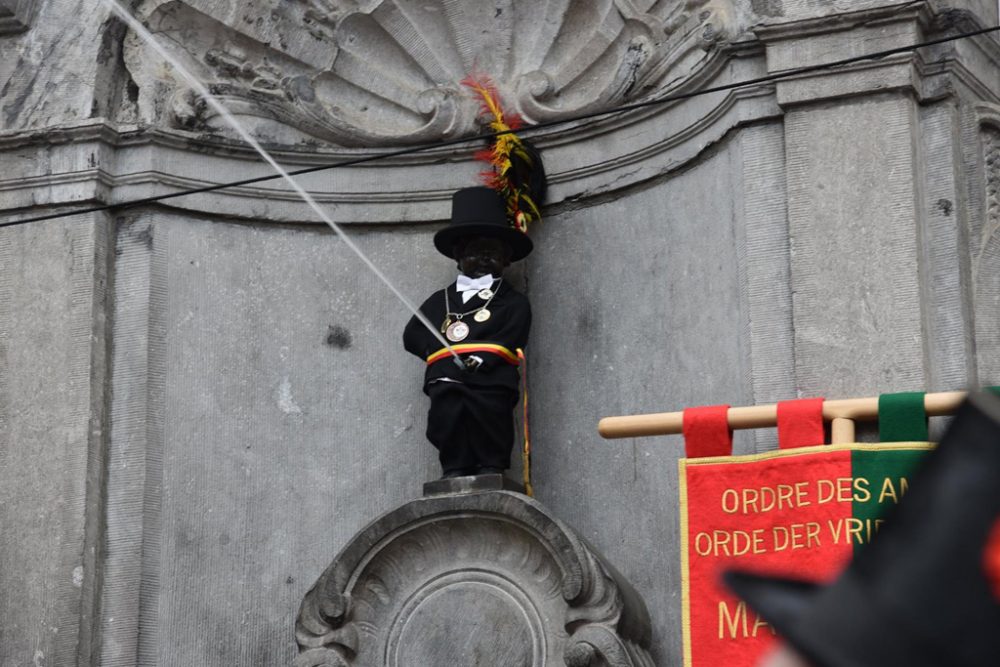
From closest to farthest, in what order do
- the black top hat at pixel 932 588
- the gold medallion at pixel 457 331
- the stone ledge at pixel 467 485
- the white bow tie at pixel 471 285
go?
1. the black top hat at pixel 932 588
2. the stone ledge at pixel 467 485
3. the gold medallion at pixel 457 331
4. the white bow tie at pixel 471 285

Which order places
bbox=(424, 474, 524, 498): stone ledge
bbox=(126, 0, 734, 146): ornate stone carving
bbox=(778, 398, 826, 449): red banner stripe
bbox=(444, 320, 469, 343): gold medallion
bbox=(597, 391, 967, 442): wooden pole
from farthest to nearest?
bbox=(126, 0, 734, 146): ornate stone carving < bbox=(444, 320, 469, 343): gold medallion < bbox=(424, 474, 524, 498): stone ledge < bbox=(778, 398, 826, 449): red banner stripe < bbox=(597, 391, 967, 442): wooden pole

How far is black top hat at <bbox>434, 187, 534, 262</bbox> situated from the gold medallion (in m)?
0.34

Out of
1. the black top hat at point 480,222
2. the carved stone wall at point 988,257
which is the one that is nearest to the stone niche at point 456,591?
the black top hat at point 480,222

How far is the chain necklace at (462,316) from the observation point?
5891 mm

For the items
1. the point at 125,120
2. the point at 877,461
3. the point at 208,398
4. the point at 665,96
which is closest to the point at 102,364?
the point at 208,398

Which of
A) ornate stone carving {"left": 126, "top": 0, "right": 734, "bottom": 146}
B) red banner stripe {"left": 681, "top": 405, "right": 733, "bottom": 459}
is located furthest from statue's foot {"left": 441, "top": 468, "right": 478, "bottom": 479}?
ornate stone carving {"left": 126, "top": 0, "right": 734, "bottom": 146}

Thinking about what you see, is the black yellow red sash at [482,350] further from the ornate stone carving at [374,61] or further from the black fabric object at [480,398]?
the ornate stone carving at [374,61]

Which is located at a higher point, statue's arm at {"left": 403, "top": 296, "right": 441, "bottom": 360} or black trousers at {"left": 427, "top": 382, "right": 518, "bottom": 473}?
statue's arm at {"left": 403, "top": 296, "right": 441, "bottom": 360}

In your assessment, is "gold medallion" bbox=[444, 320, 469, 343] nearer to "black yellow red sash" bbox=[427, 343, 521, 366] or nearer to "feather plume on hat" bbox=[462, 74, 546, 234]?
"black yellow red sash" bbox=[427, 343, 521, 366]

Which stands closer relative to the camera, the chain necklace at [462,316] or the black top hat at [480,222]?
the chain necklace at [462,316]

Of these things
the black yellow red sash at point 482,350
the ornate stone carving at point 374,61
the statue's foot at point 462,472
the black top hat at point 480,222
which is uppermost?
the ornate stone carving at point 374,61

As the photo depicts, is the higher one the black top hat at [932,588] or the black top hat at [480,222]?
the black top hat at [480,222]

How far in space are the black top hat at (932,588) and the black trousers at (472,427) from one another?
457cm

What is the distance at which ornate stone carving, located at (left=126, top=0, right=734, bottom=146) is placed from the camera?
652 cm
